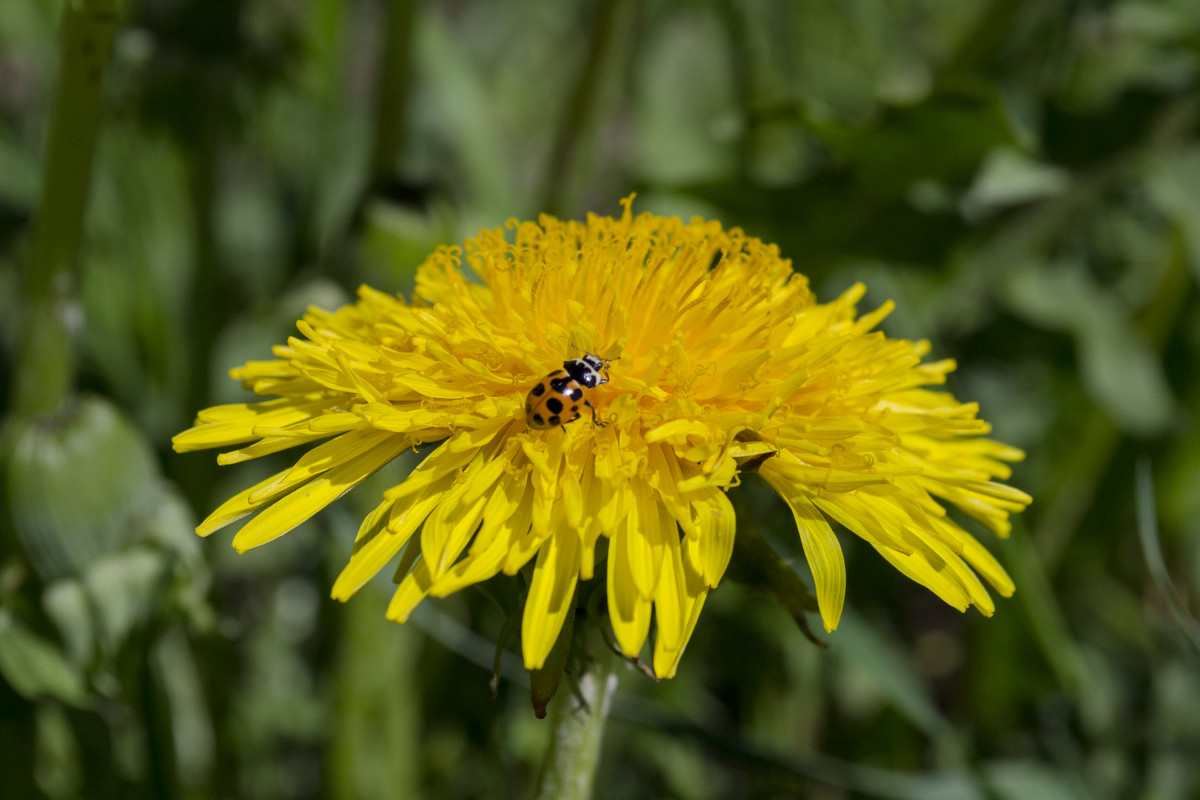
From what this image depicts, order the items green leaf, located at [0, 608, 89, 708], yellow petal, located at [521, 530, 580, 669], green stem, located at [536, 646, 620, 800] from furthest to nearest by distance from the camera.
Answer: green leaf, located at [0, 608, 89, 708] < green stem, located at [536, 646, 620, 800] < yellow petal, located at [521, 530, 580, 669]

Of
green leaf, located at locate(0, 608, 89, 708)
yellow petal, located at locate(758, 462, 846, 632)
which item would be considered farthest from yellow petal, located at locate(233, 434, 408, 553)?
green leaf, located at locate(0, 608, 89, 708)

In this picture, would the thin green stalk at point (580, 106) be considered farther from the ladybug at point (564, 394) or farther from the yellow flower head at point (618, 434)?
the ladybug at point (564, 394)

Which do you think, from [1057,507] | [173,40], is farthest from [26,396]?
[1057,507]

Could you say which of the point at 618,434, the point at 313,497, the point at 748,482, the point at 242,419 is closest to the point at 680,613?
the point at 618,434

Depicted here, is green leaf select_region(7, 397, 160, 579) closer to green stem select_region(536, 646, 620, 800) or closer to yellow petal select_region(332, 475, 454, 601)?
yellow petal select_region(332, 475, 454, 601)

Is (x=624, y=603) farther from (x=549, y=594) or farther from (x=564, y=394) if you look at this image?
(x=564, y=394)

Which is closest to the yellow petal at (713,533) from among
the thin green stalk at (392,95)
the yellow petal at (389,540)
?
the yellow petal at (389,540)

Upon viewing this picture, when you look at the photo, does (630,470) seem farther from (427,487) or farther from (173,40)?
(173,40)
